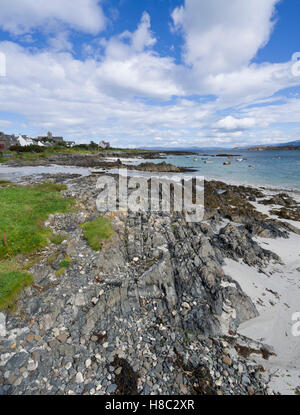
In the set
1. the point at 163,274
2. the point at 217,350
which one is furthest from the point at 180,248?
the point at 217,350

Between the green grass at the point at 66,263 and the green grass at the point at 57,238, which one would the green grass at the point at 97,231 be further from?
the green grass at the point at 66,263

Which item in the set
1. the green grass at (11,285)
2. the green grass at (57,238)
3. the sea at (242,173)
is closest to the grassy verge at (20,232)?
the green grass at (11,285)

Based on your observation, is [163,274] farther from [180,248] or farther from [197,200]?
[197,200]

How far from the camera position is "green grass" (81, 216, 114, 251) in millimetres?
12059

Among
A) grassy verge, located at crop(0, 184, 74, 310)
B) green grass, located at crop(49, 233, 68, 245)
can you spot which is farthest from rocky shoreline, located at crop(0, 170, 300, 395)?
grassy verge, located at crop(0, 184, 74, 310)

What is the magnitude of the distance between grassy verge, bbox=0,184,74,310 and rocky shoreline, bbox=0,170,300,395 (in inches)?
24.0

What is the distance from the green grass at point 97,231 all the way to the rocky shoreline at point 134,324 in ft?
1.24

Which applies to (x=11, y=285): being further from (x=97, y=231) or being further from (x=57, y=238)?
(x=97, y=231)

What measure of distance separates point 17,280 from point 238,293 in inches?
415

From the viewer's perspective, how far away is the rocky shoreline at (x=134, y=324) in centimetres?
600

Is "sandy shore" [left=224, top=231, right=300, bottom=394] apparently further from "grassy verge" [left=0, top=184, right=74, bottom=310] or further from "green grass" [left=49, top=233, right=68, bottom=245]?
"green grass" [left=49, top=233, right=68, bottom=245]
